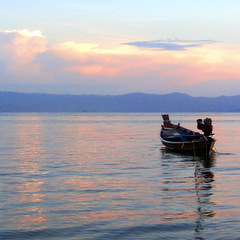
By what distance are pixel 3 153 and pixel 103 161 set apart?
29.0 ft

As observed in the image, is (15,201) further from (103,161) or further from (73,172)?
(103,161)

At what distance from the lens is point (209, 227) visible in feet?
41.3

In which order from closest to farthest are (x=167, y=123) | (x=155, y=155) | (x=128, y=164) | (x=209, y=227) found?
(x=209, y=227) < (x=128, y=164) < (x=155, y=155) < (x=167, y=123)

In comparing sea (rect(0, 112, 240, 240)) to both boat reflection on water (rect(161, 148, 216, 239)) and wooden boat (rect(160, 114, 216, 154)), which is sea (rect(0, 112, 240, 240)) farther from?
wooden boat (rect(160, 114, 216, 154))

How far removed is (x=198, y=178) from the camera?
21.5 metres

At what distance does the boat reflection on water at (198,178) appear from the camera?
13828 millimetres

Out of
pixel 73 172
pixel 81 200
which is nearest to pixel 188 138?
pixel 73 172

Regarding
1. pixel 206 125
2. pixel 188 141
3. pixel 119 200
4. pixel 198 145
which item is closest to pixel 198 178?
pixel 119 200

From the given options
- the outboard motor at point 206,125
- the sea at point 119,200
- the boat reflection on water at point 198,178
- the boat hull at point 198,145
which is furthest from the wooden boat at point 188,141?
the sea at point 119,200

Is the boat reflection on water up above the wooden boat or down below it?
below

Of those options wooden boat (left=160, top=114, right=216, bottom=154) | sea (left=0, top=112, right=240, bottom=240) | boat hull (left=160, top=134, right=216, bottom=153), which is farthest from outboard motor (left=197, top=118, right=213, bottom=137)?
sea (left=0, top=112, right=240, bottom=240)

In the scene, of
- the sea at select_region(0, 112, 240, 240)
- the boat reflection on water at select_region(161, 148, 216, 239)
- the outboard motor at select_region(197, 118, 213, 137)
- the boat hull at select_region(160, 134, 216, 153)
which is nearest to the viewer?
the sea at select_region(0, 112, 240, 240)

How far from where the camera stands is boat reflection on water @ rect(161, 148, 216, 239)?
1383cm

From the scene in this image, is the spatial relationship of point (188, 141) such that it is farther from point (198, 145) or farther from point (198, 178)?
point (198, 178)
